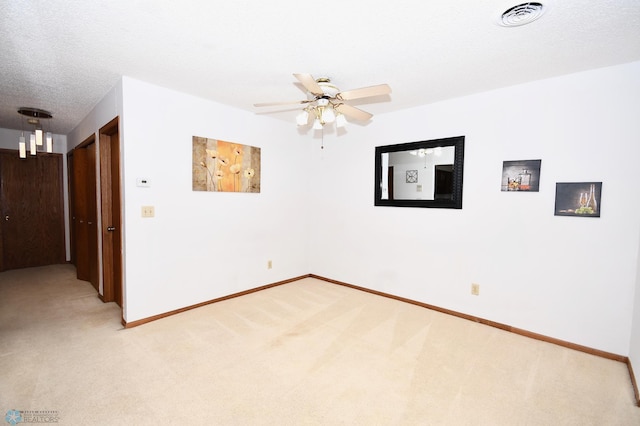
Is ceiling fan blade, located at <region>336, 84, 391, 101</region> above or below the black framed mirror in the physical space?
above

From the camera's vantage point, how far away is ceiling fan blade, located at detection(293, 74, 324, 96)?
195cm

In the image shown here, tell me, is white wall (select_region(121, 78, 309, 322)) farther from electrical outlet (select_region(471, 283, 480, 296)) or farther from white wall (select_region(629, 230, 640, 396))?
white wall (select_region(629, 230, 640, 396))

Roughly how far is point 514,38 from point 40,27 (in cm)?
322

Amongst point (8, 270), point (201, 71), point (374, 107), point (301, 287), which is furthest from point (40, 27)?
point (8, 270)

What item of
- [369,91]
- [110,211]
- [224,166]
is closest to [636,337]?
[369,91]

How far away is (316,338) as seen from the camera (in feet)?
8.70

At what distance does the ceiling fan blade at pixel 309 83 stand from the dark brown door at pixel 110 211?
2.48m

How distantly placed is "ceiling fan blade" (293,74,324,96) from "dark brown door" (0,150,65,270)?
5670 millimetres

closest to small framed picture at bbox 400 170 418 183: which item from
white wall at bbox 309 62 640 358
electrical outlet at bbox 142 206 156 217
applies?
white wall at bbox 309 62 640 358

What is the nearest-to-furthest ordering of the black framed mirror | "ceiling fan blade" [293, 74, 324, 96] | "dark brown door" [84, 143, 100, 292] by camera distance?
1. "ceiling fan blade" [293, 74, 324, 96]
2. the black framed mirror
3. "dark brown door" [84, 143, 100, 292]

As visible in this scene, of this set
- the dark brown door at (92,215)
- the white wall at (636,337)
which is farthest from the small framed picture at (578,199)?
the dark brown door at (92,215)

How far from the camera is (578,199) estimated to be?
2.49 metres

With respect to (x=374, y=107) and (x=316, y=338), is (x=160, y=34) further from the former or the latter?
(x=316, y=338)

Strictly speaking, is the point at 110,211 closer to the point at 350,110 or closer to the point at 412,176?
the point at 350,110
